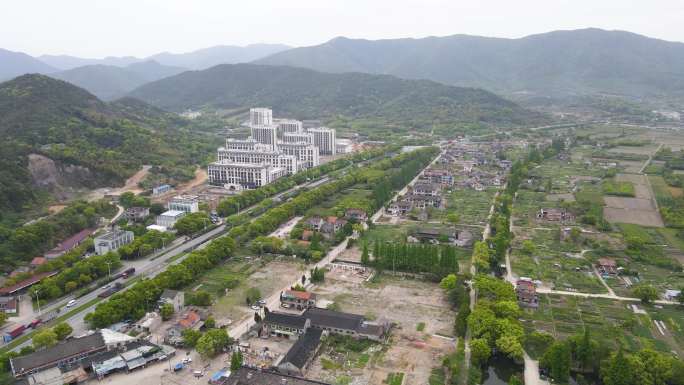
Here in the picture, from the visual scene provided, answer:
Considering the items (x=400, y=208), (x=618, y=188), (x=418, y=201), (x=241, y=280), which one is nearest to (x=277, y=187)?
(x=400, y=208)

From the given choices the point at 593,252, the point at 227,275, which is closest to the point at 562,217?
the point at 593,252

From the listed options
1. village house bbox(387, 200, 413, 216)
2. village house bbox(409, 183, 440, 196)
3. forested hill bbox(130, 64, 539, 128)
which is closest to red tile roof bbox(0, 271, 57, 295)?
village house bbox(387, 200, 413, 216)

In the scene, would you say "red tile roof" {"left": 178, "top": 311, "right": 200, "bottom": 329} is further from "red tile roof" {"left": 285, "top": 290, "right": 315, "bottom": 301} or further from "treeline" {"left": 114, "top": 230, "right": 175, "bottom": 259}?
"treeline" {"left": 114, "top": 230, "right": 175, "bottom": 259}

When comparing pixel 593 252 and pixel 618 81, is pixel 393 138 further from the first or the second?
pixel 618 81

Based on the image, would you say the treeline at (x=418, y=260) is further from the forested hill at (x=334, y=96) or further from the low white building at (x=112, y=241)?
the forested hill at (x=334, y=96)

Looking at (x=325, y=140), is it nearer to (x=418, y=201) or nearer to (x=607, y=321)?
(x=418, y=201)

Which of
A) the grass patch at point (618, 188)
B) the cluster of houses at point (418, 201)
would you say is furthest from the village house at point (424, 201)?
the grass patch at point (618, 188)
